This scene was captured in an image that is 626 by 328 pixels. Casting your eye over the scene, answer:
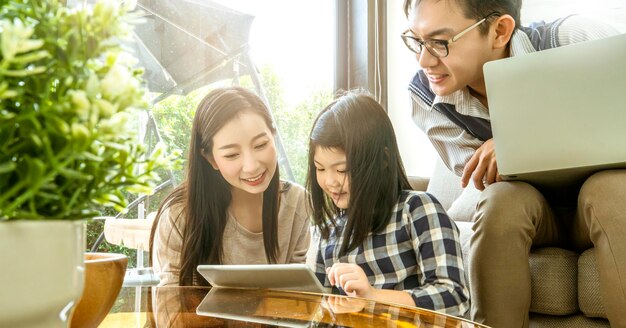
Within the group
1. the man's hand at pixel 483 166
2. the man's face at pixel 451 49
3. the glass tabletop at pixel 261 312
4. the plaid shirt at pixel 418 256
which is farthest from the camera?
the man's face at pixel 451 49

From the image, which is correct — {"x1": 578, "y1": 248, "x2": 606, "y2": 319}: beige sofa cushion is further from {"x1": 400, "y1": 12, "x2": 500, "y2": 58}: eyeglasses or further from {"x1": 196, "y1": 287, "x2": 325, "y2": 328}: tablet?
{"x1": 196, "y1": 287, "x2": 325, "y2": 328}: tablet

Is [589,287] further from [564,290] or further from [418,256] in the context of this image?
[418,256]

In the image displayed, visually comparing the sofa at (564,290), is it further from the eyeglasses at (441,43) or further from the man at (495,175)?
the eyeglasses at (441,43)

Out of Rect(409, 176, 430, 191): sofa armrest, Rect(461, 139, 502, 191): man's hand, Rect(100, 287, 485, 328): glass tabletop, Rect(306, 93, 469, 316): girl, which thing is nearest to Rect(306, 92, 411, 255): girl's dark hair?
Rect(306, 93, 469, 316): girl

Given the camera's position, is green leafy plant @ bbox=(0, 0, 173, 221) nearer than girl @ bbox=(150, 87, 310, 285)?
Yes

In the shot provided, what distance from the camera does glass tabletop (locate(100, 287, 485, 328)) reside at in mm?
758

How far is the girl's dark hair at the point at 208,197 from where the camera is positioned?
1756 mm

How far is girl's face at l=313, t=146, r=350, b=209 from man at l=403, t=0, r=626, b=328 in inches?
12.2

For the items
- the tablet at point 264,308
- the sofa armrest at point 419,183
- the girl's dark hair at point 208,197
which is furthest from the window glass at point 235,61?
the tablet at point 264,308

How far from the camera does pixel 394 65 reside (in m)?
3.05

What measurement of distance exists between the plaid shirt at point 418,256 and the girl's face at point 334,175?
67 millimetres

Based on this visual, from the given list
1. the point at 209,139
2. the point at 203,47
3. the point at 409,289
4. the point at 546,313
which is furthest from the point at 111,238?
the point at 546,313

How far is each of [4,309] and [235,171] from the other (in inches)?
56.3

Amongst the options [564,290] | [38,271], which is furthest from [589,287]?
[38,271]
